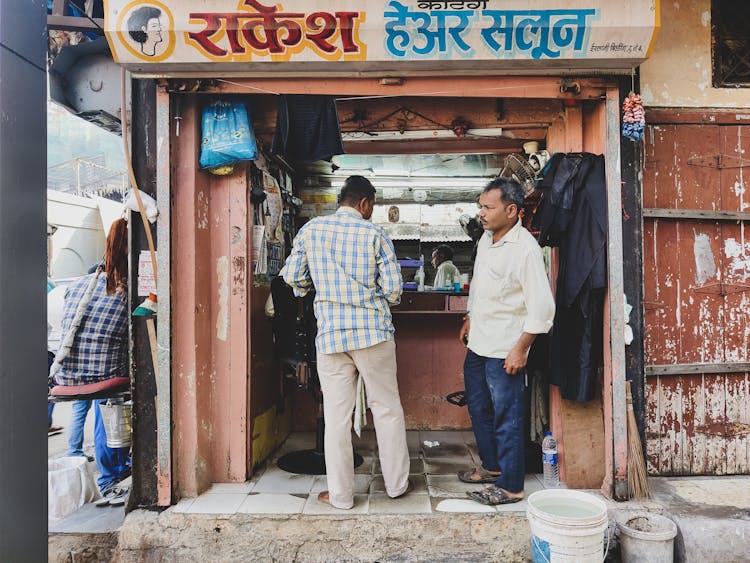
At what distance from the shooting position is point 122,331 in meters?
3.98

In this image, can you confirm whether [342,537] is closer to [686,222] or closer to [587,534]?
[587,534]

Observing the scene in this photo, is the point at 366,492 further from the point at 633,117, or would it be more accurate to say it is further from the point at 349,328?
the point at 633,117

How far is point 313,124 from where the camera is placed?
3.67m

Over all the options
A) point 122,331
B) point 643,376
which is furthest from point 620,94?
point 122,331

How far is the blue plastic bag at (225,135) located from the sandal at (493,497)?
2.82 m

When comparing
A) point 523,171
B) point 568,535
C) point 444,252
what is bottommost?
point 568,535

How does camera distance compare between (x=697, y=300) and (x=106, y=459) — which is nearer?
(x=697, y=300)

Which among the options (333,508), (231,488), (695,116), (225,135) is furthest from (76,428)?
(695,116)

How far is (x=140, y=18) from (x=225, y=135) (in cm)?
85

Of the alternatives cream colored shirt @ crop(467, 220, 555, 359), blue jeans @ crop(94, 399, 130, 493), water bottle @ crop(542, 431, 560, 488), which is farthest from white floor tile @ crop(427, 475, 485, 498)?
blue jeans @ crop(94, 399, 130, 493)

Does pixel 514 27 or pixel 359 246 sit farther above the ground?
pixel 514 27

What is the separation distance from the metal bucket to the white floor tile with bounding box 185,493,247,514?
79 centimetres

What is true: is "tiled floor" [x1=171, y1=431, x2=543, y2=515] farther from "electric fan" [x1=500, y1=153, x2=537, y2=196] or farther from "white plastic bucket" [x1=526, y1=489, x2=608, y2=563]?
"electric fan" [x1=500, y1=153, x2=537, y2=196]

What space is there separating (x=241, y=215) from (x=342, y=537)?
2.35 metres
